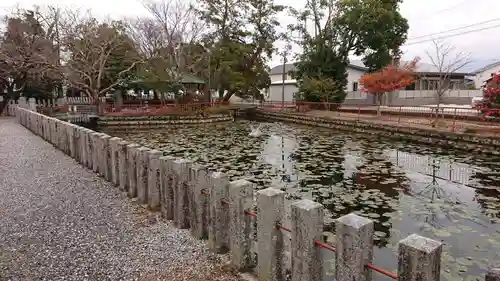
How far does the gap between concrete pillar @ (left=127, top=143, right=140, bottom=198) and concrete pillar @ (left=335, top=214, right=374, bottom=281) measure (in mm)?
3567

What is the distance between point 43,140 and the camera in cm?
1172

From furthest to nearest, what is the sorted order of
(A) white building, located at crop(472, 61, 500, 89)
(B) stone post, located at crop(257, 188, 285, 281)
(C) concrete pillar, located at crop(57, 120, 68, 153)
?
(A) white building, located at crop(472, 61, 500, 89), (C) concrete pillar, located at crop(57, 120, 68, 153), (B) stone post, located at crop(257, 188, 285, 281)

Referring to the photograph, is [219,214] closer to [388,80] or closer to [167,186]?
[167,186]

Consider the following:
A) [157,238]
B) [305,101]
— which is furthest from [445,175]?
[305,101]

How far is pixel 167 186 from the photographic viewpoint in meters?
4.34

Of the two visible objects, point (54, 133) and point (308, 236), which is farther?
point (54, 133)

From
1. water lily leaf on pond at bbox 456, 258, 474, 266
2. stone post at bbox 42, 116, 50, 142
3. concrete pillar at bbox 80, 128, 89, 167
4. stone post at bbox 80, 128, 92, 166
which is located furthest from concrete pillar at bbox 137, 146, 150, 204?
stone post at bbox 42, 116, 50, 142

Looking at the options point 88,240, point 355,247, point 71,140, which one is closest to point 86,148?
point 71,140

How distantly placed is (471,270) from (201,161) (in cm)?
733

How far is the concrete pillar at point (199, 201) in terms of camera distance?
12.2 feet

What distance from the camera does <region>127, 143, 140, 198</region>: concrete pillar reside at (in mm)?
5076

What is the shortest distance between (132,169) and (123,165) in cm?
37

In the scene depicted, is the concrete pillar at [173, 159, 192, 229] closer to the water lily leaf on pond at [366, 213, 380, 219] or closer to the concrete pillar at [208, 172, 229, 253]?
the concrete pillar at [208, 172, 229, 253]

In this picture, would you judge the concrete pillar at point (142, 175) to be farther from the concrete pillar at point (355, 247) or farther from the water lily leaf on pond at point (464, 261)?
the water lily leaf on pond at point (464, 261)
